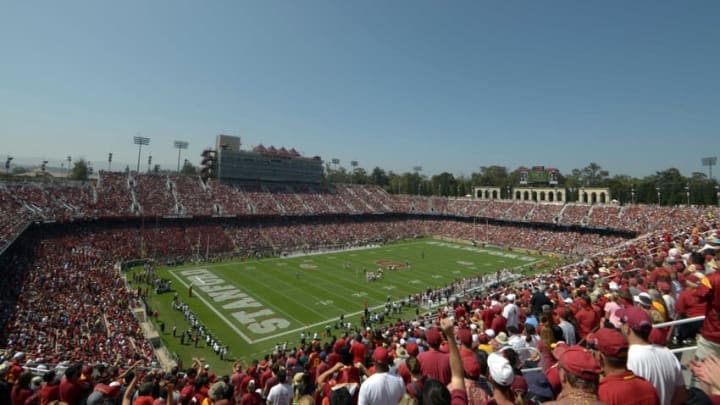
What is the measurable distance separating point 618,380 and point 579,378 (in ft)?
1.37

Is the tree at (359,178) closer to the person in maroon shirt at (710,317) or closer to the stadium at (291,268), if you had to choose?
the stadium at (291,268)

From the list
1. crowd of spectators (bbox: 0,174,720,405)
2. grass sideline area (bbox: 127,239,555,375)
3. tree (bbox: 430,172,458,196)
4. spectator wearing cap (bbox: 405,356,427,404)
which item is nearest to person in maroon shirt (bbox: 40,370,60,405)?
crowd of spectators (bbox: 0,174,720,405)

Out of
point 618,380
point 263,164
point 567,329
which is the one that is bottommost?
point 567,329

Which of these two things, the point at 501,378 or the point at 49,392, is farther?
the point at 49,392

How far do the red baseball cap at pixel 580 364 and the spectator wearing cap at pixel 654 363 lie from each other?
112 centimetres

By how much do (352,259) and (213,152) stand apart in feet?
115

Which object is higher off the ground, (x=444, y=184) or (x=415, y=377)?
(x=444, y=184)

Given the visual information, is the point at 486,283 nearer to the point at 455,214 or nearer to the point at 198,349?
the point at 198,349

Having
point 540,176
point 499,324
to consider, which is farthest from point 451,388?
point 540,176

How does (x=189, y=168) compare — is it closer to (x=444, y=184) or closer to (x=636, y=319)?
(x=444, y=184)

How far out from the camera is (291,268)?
40.1m

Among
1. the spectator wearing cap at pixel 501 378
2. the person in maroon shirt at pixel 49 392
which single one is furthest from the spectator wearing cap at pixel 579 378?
the person in maroon shirt at pixel 49 392

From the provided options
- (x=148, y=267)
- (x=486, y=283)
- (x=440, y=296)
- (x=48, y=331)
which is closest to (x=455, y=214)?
(x=486, y=283)

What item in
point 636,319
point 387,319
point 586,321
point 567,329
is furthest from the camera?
point 387,319
